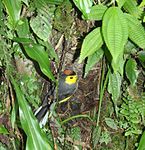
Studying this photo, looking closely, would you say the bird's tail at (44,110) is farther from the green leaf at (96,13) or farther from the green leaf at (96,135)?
the green leaf at (96,13)

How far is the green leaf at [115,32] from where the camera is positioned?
0.73 m

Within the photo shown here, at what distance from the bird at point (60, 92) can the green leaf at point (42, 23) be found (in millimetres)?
285

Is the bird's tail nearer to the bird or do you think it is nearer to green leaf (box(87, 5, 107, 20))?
the bird

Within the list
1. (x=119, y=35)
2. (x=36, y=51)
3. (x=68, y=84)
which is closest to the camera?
(x=119, y=35)

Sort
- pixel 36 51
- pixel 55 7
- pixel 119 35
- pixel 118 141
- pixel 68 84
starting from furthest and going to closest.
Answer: pixel 118 141, pixel 68 84, pixel 55 7, pixel 36 51, pixel 119 35

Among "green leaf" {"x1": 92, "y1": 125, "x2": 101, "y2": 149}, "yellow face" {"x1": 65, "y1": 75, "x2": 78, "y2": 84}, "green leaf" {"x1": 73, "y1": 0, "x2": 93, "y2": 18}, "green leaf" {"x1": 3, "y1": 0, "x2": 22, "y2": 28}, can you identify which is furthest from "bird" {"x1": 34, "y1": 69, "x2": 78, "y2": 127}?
"green leaf" {"x1": 73, "y1": 0, "x2": 93, "y2": 18}

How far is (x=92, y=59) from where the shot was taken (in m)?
1.12

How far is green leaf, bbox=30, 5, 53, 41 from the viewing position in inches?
42.2

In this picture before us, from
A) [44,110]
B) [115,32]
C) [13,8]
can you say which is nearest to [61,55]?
[44,110]

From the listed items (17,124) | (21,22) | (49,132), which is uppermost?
(21,22)

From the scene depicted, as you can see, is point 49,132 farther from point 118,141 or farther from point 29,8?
point 29,8

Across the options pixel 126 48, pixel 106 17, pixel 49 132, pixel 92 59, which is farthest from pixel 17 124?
pixel 106 17

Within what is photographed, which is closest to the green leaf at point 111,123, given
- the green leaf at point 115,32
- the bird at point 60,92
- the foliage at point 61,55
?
the foliage at point 61,55

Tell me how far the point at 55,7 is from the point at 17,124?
1.37 ft
